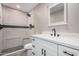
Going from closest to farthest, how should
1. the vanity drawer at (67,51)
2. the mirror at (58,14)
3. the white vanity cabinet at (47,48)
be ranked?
the vanity drawer at (67,51), the white vanity cabinet at (47,48), the mirror at (58,14)

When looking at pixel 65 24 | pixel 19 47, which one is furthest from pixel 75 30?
pixel 19 47

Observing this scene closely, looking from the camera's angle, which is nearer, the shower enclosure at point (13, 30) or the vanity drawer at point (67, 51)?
the vanity drawer at point (67, 51)

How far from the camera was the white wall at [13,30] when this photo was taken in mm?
1345

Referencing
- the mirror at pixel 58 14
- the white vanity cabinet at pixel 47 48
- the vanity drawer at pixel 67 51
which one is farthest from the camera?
the mirror at pixel 58 14

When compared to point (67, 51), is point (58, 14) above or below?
above

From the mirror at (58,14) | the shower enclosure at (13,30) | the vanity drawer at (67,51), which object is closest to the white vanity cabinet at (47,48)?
the vanity drawer at (67,51)

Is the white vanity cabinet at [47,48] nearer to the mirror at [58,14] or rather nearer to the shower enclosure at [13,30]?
the shower enclosure at [13,30]

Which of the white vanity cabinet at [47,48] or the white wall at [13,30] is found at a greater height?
the white wall at [13,30]

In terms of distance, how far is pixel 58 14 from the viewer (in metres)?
1.45

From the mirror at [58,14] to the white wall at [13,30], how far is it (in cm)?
65

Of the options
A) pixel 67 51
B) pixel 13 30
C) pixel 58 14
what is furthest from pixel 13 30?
pixel 67 51

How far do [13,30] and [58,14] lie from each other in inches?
40.8

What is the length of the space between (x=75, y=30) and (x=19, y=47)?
118cm

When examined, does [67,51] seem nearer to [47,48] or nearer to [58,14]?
[47,48]
